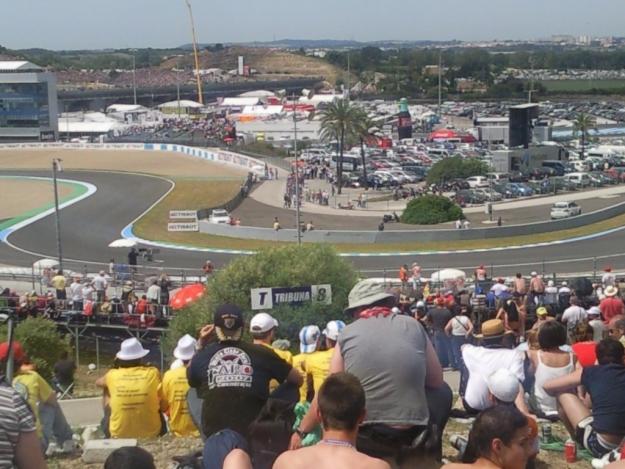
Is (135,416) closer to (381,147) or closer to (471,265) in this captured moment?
(471,265)

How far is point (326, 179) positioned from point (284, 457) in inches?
2527

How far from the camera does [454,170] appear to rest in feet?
209

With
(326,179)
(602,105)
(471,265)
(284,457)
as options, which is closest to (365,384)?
(284,457)

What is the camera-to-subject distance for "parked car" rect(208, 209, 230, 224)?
155ft

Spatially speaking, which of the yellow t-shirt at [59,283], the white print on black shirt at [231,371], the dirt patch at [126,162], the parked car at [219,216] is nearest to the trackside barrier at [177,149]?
the dirt patch at [126,162]

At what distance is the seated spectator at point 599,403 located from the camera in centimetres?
738

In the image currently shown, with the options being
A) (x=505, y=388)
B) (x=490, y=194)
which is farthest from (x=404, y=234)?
(x=505, y=388)

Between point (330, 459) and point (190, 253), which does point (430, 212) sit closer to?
point (190, 253)

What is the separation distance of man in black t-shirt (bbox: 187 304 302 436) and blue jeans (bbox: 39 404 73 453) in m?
2.24

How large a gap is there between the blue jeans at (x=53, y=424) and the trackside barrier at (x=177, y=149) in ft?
199

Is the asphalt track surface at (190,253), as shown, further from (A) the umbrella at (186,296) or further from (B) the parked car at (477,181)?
(B) the parked car at (477,181)

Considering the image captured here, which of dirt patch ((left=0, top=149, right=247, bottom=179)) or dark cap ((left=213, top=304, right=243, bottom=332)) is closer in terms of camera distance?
dark cap ((left=213, top=304, right=243, bottom=332))

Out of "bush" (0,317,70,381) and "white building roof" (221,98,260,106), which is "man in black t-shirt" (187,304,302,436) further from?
"white building roof" (221,98,260,106)

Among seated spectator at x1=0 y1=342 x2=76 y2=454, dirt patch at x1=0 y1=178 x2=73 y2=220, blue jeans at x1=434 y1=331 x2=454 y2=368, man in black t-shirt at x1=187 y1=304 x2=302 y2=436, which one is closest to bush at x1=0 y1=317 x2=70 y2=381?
blue jeans at x1=434 y1=331 x2=454 y2=368
